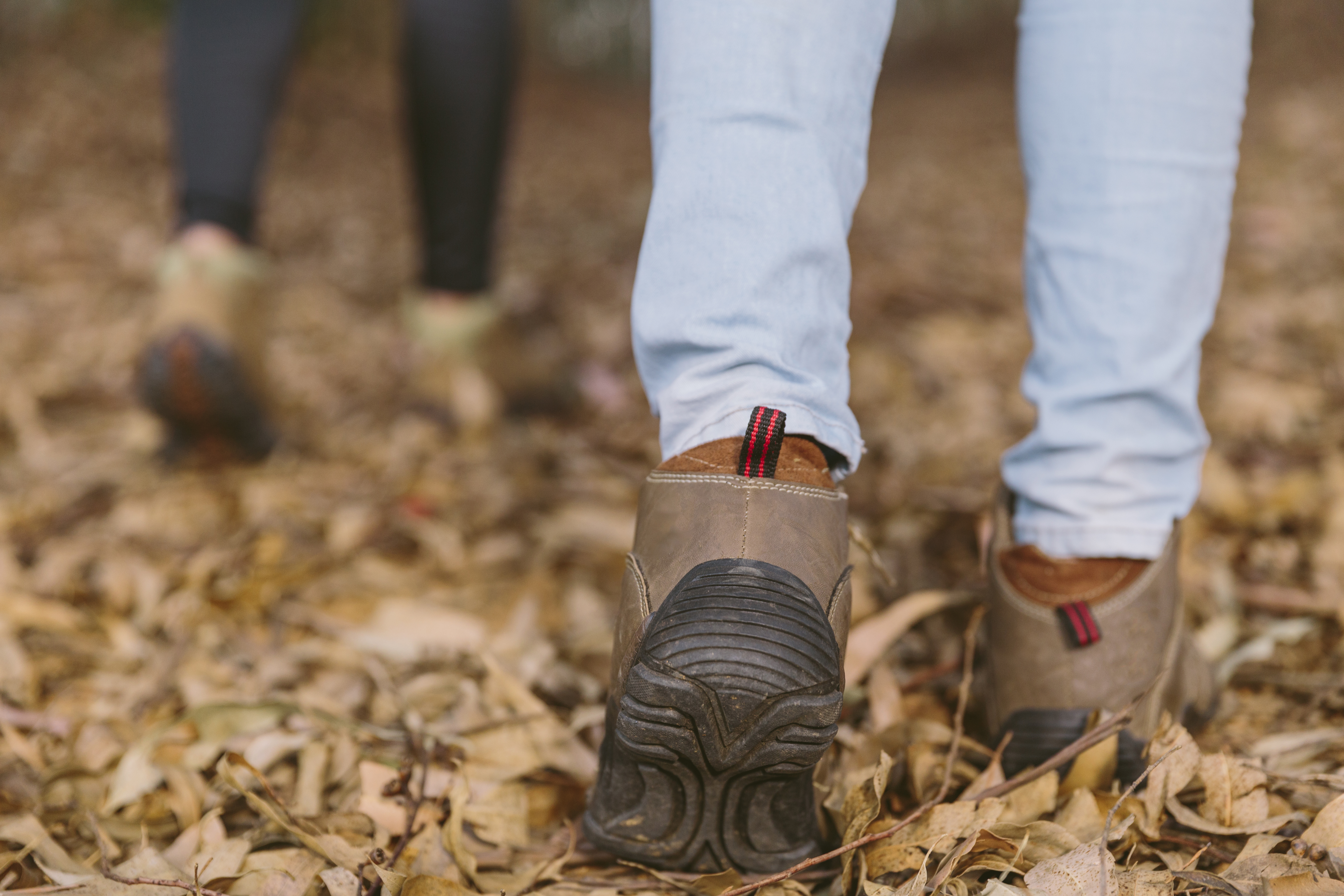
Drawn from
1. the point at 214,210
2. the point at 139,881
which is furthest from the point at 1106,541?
the point at 214,210

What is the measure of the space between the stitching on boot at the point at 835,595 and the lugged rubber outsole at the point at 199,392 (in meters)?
1.21

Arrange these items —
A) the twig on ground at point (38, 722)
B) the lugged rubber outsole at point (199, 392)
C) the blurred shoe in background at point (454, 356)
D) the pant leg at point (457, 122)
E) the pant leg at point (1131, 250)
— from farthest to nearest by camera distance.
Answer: the blurred shoe in background at point (454, 356) → the pant leg at point (457, 122) → the lugged rubber outsole at point (199, 392) → the twig on ground at point (38, 722) → the pant leg at point (1131, 250)

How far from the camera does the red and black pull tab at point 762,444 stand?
0.75 metres

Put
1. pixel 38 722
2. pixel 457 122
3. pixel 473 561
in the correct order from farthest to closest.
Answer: pixel 457 122, pixel 473 561, pixel 38 722

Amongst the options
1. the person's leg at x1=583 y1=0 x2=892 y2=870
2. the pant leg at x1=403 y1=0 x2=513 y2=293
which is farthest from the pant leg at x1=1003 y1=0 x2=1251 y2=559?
the pant leg at x1=403 y1=0 x2=513 y2=293

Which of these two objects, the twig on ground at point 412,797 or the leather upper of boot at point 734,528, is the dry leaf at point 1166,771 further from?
the twig on ground at point 412,797

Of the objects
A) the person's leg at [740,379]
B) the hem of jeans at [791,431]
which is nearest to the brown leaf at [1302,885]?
the person's leg at [740,379]

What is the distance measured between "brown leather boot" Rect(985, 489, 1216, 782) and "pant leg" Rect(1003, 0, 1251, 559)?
3cm

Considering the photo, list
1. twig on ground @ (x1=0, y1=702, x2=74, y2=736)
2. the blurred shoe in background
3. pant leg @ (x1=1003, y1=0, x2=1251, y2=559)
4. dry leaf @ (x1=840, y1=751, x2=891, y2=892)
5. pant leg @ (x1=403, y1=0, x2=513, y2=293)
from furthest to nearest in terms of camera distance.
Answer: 1. the blurred shoe in background
2. pant leg @ (x1=403, y1=0, x2=513, y2=293)
3. twig on ground @ (x1=0, y1=702, x2=74, y2=736)
4. pant leg @ (x1=1003, y1=0, x2=1251, y2=559)
5. dry leaf @ (x1=840, y1=751, x2=891, y2=892)

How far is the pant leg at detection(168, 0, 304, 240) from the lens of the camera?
5.08 ft

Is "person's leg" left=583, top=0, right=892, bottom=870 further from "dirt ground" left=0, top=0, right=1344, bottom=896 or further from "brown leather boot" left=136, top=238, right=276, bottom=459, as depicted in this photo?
"brown leather boot" left=136, top=238, right=276, bottom=459

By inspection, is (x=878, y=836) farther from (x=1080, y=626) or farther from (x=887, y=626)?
(x=887, y=626)

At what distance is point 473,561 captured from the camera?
1.50 m

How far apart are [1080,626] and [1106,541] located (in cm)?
9
